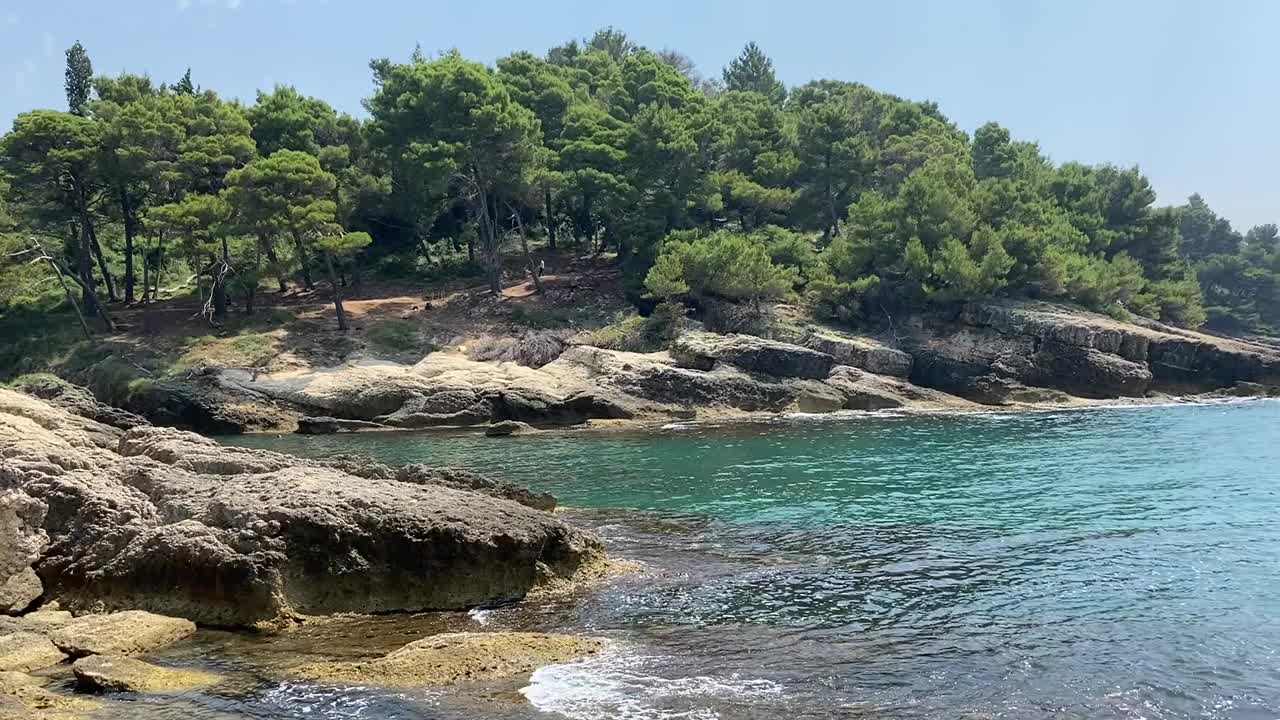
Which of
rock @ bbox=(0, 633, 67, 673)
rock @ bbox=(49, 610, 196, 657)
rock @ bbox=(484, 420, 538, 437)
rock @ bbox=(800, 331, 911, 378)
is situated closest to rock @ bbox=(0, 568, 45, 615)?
rock @ bbox=(49, 610, 196, 657)

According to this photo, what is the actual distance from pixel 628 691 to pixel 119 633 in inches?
221

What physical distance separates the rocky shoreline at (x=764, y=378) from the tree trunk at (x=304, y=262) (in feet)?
25.1

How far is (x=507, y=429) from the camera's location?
34781 millimetres

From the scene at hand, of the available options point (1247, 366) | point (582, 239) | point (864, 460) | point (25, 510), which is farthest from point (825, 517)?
point (582, 239)

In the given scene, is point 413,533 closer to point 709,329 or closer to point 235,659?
point 235,659

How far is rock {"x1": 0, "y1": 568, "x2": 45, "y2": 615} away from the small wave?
650cm

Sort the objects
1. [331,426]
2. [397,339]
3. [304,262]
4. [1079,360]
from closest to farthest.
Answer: [331,426]
[1079,360]
[397,339]
[304,262]

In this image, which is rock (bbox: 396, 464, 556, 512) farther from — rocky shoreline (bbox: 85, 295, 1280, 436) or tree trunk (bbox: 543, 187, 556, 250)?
tree trunk (bbox: 543, 187, 556, 250)

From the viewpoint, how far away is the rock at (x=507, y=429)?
113ft

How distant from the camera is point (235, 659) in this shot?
387 inches

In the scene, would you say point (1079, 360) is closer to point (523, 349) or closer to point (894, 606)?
point (523, 349)

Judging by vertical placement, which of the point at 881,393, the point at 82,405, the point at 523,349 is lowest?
the point at 82,405

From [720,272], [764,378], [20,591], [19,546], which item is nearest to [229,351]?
[720,272]

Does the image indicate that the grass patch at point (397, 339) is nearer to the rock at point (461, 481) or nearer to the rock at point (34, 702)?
the rock at point (461, 481)
